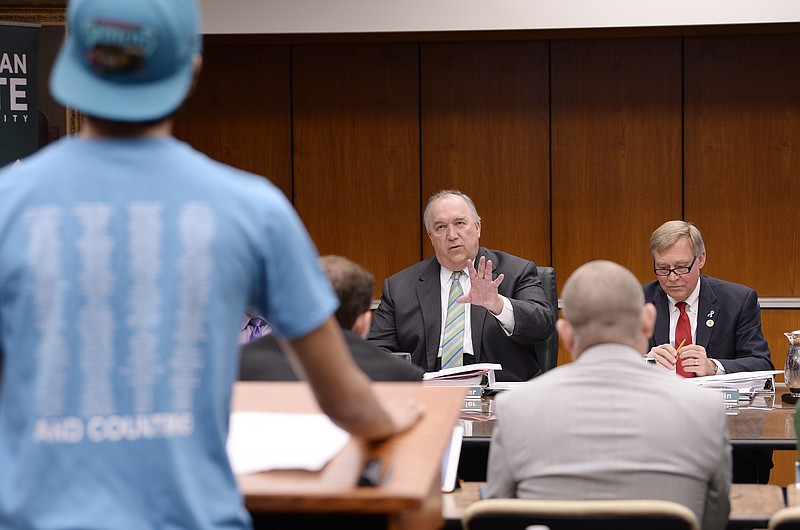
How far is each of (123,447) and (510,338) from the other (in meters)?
3.07

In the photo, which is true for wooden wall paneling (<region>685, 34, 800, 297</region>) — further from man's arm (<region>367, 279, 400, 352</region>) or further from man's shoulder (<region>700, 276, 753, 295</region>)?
man's arm (<region>367, 279, 400, 352</region>)

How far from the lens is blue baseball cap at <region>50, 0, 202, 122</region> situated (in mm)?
1065

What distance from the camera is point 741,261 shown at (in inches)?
230

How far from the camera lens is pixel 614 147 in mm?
5895

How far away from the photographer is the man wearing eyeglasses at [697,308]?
153 inches

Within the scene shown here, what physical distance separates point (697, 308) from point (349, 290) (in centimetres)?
192

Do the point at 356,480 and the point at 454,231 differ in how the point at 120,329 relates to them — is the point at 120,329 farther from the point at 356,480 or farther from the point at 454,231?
the point at 454,231

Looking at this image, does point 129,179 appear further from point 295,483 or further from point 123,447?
point 295,483

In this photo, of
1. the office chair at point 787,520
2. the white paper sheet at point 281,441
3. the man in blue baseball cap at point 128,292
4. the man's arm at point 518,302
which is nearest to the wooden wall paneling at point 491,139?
the man's arm at point 518,302

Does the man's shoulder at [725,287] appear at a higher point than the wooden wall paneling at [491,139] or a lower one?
lower

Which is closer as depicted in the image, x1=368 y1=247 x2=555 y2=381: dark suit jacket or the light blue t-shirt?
the light blue t-shirt

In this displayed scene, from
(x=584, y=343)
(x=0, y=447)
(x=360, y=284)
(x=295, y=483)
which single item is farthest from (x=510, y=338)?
(x=0, y=447)

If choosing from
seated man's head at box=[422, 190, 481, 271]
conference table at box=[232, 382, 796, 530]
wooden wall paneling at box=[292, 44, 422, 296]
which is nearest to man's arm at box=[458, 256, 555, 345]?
seated man's head at box=[422, 190, 481, 271]

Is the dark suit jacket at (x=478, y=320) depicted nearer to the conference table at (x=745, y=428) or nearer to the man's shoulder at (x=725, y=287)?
the conference table at (x=745, y=428)
